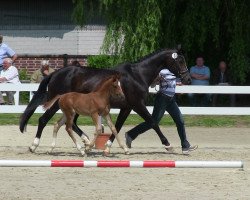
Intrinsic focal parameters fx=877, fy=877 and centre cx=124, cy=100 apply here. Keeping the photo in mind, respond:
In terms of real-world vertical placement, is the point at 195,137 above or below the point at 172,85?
below

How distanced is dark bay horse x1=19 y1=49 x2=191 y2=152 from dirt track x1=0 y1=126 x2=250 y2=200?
655 mm

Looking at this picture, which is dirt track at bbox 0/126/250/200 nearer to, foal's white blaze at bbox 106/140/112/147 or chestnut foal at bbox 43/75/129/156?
foal's white blaze at bbox 106/140/112/147

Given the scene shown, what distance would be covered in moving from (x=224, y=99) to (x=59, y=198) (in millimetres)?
15642

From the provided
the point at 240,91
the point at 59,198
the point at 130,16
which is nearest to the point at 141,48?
the point at 130,16

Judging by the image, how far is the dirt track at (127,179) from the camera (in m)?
10.8

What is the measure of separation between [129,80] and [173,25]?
1024 centimetres

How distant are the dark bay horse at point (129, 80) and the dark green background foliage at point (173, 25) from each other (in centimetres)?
904

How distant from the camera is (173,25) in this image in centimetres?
2533

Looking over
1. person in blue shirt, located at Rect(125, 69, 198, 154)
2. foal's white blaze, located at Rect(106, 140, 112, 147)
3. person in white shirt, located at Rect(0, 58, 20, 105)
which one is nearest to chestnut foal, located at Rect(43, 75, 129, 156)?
foal's white blaze, located at Rect(106, 140, 112, 147)

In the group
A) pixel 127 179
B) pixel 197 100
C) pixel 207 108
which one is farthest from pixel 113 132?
pixel 197 100

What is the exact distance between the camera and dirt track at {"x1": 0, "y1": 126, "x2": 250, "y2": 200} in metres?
10.8

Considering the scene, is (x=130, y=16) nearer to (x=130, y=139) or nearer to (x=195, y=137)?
(x=195, y=137)

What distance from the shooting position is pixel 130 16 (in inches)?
985

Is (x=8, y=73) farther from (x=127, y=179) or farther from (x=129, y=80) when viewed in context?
(x=127, y=179)
